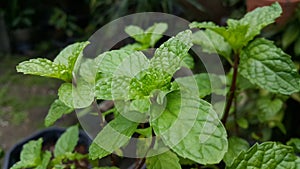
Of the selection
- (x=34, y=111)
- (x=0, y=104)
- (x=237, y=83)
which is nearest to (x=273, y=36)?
(x=237, y=83)

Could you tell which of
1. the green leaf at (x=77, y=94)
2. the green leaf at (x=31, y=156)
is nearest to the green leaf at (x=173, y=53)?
the green leaf at (x=77, y=94)

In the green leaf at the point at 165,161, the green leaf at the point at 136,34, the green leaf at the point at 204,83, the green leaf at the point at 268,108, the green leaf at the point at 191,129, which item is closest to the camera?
the green leaf at the point at 191,129

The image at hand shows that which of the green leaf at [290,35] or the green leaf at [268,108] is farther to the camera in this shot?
the green leaf at [290,35]

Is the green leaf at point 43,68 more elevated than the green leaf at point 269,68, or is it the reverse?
the green leaf at point 43,68

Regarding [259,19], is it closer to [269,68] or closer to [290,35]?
[269,68]

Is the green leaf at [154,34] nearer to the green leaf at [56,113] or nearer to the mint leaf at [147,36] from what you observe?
the mint leaf at [147,36]

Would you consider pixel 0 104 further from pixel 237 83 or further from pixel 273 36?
pixel 237 83

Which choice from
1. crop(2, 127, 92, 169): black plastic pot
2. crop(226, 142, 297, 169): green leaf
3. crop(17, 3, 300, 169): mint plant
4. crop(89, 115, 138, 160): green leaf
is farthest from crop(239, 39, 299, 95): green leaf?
crop(2, 127, 92, 169): black plastic pot
